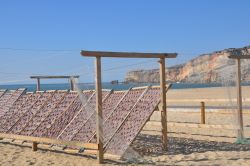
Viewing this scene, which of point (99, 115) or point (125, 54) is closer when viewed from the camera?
point (99, 115)

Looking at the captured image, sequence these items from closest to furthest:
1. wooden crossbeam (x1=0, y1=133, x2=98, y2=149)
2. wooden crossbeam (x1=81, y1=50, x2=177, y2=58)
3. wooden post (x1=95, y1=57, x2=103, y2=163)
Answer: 1. wooden crossbeam (x1=81, y1=50, x2=177, y2=58)
2. wooden post (x1=95, y1=57, x2=103, y2=163)
3. wooden crossbeam (x1=0, y1=133, x2=98, y2=149)

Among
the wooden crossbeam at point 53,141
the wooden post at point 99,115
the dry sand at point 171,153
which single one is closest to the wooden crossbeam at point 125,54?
the wooden post at point 99,115

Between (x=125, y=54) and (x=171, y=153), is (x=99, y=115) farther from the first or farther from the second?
(x=171, y=153)

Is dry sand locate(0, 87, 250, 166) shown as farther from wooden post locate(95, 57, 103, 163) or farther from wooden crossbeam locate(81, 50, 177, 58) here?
wooden crossbeam locate(81, 50, 177, 58)

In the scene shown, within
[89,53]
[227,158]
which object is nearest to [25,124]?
Result: [89,53]

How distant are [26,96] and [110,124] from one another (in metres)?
3.82

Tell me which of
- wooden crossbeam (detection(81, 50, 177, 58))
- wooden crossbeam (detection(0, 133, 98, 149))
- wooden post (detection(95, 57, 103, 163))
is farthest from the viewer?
wooden crossbeam (detection(0, 133, 98, 149))

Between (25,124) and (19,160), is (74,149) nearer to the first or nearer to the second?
(19,160)

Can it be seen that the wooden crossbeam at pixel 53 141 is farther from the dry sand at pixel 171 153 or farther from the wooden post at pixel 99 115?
the dry sand at pixel 171 153

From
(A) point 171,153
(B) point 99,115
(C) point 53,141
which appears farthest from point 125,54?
(C) point 53,141

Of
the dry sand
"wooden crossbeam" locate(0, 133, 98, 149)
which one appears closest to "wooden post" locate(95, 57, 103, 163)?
"wooden crossbeam" locate(0, 133, 98, 149)

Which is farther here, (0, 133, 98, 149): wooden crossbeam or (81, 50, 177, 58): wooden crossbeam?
(0, 133, 98, 149): wooden crossbeam

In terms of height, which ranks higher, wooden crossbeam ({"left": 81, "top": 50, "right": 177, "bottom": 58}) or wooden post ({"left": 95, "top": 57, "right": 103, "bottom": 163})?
wooden crossbeam ({"left": 81, "top": 50, "right": 177, "bottom": 58})

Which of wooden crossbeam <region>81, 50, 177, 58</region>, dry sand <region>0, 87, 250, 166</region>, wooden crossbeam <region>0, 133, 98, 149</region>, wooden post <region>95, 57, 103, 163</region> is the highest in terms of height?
wooden crossbeam <region>81, 50, 177, 58</region>
